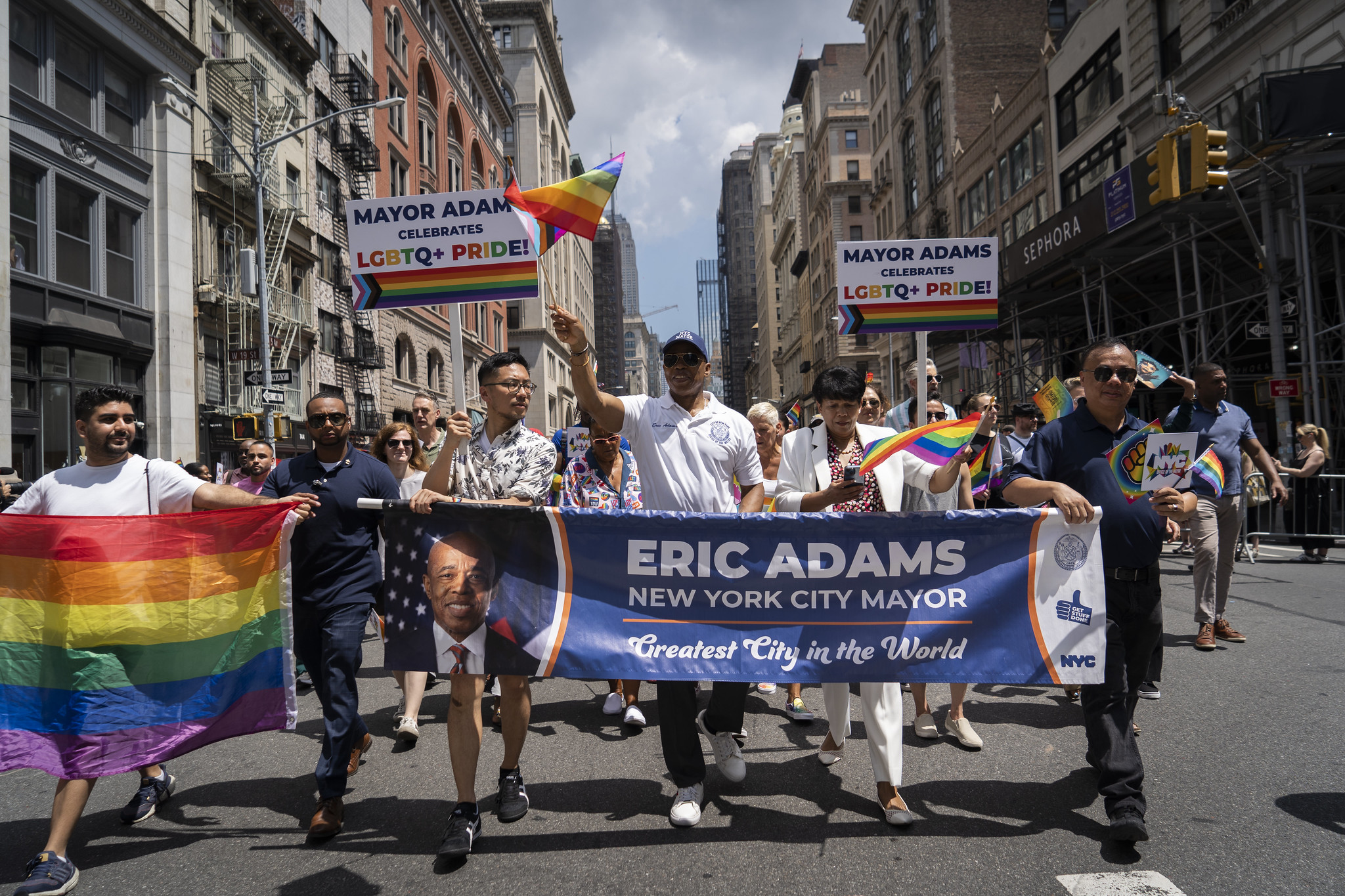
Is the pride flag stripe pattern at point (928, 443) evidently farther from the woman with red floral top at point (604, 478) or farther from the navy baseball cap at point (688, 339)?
the woman with red floral top at point (604, 478)

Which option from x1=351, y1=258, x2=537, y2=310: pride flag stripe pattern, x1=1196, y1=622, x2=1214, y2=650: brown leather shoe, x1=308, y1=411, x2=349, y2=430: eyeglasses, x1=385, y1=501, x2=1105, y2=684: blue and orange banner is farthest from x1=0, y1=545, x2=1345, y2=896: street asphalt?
x1=351, y1=258, x2=537, y2=310: pride flag stripe pattern

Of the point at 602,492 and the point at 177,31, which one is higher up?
the point at 177,31

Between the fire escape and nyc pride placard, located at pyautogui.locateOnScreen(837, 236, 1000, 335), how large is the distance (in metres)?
28.5

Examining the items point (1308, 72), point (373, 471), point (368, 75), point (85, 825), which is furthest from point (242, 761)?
point (368, 75)

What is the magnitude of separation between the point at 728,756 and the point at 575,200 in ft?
9.90

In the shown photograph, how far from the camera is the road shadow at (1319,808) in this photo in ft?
12.0

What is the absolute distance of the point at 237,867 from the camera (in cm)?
354

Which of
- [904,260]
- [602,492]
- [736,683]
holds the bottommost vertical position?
[736,683]

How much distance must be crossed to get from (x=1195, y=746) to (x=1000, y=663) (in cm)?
183

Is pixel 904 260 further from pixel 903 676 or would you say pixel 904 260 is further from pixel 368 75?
pixel 368 75

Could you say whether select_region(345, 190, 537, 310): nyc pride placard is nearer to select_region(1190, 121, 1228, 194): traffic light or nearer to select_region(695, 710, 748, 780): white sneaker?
select_region(695, 710, 748, 780): white sneaker

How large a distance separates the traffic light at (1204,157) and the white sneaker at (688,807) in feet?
38.1

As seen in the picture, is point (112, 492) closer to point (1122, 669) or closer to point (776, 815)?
point (776, 815)

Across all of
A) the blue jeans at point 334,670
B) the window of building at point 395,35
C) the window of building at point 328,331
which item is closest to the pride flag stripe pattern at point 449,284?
the blue jeans at point 334,670
